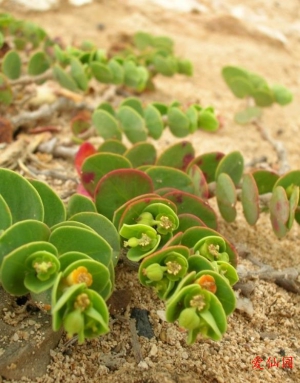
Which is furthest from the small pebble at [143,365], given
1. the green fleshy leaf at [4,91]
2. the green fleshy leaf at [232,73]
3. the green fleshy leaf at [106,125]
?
the green fleshy leaf at [232,73]

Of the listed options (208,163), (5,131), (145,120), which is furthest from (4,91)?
(208,163)

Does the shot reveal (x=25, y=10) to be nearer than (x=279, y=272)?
No

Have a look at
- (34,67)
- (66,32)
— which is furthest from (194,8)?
(34,67)

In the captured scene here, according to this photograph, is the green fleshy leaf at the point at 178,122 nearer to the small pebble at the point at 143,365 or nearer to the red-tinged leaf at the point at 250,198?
the red-tinged leaf at the point at 250,198

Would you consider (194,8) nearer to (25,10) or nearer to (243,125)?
(25,10)

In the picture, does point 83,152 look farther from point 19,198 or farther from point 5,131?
point 19,198
